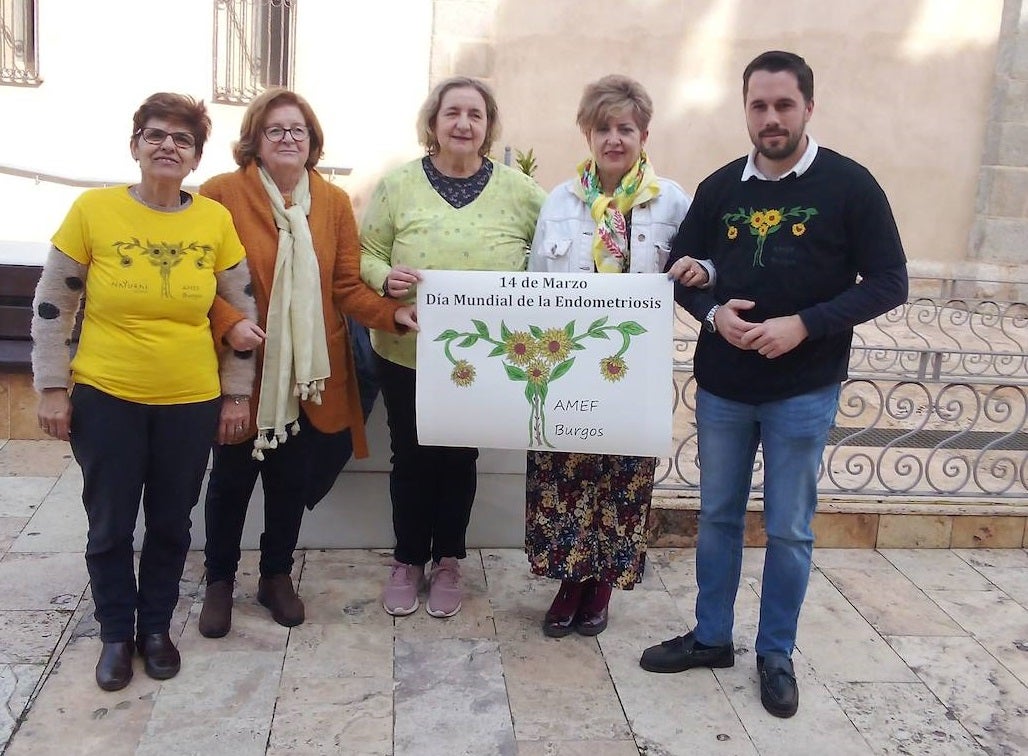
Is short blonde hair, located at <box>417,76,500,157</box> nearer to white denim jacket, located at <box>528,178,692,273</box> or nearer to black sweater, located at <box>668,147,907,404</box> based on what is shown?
white denim jacket, located at <box>528,178,692,273</box>

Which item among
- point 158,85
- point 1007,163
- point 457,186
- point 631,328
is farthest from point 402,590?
point 1007,163

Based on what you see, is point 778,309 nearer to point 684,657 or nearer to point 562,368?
point 562,368

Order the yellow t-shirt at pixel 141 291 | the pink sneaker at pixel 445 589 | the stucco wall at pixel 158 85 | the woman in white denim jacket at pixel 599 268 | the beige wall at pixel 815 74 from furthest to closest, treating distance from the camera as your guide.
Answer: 1. the beige wall at pixel 815 74
2. the stucco wall at pixel 158 85
3. the pink sneaker at pixel 445 589
4. the woman in white denim jacket at pixel 599 268
5. the yellow t-shirt at pixel 141 291

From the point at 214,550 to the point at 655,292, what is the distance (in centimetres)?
160

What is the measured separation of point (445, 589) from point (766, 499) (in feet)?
3.70

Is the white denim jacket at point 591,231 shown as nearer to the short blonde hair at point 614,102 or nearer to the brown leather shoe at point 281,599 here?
the short blonde hair at point 614,102

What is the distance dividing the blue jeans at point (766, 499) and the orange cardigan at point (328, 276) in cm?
102

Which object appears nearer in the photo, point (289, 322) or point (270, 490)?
point (289, 322)

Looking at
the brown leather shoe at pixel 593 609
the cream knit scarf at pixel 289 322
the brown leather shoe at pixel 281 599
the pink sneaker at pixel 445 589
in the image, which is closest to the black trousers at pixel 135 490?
the cream knit scarf at pixel 289 322

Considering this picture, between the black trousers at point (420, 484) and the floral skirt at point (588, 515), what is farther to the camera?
the black trousers at point (420, 484)

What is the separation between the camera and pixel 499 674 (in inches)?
118

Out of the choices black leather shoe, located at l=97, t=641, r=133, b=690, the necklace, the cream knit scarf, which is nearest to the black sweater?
the cream knit scarf

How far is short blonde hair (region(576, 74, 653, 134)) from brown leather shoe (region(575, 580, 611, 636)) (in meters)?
1.45

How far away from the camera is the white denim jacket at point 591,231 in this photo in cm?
291
